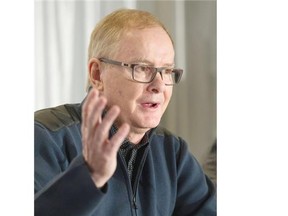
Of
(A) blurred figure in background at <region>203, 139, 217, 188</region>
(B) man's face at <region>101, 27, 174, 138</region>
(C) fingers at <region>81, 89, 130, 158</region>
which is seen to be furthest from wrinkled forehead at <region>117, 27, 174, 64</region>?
(A) blurred figure in background at <region>203, 139, 217, 188</region>

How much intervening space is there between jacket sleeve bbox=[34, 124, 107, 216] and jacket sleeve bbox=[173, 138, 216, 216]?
0.61ft

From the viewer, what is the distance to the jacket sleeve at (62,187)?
0.89 m

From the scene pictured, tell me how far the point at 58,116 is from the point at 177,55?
24 cm

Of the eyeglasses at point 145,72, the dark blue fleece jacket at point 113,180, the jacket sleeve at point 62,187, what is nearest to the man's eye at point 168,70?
the eyeglasses at point 145,72

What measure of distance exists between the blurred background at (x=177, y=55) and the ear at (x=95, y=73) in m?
0.01

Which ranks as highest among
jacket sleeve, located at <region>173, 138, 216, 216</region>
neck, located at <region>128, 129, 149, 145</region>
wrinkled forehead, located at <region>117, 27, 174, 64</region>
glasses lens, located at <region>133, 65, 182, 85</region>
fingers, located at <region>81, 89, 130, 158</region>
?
wrinkled forehead, located at <region>117, 27, 174, 64</region>

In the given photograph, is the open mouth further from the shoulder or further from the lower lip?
the shoulder

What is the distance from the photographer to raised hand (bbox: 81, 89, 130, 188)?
887 millimetres

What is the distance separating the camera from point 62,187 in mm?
885

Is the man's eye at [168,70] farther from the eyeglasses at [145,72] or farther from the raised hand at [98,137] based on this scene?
the raised hand at [98,137]
